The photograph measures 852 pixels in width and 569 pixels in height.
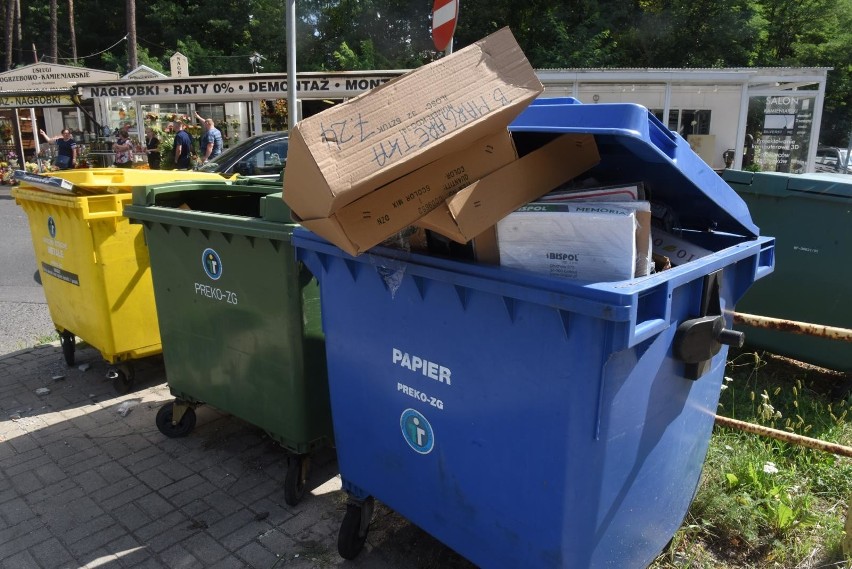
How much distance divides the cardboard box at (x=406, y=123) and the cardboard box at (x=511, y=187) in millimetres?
158

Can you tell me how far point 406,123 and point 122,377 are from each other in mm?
3570

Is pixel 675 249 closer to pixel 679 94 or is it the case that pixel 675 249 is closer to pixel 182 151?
pixel 182 151

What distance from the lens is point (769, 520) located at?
2.72 meters

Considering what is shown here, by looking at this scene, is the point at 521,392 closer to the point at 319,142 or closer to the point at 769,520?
the point at 319,142

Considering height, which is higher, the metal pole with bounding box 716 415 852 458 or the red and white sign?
the red and white sign

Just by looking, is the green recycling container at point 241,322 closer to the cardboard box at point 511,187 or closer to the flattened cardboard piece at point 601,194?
the cardboard box at point 511,187

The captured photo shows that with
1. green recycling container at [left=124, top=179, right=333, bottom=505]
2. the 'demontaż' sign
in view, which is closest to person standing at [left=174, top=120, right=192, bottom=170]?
the 'demontaż' sign

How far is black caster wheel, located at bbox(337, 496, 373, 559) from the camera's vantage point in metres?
2.66

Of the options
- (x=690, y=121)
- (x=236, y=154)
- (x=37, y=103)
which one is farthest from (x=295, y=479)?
(x=37, y=103)

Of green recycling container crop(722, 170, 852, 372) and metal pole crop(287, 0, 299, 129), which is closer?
green recycling container crop(722, 170, 852, 372)

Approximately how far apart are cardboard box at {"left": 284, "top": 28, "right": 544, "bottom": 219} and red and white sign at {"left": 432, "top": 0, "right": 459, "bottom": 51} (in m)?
3.00

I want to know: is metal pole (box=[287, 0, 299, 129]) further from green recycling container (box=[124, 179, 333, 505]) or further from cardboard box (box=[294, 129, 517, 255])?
cardboard box (box=[294, 129, 517, 255])

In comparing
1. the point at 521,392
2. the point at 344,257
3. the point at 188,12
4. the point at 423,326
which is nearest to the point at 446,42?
the point at 344,257

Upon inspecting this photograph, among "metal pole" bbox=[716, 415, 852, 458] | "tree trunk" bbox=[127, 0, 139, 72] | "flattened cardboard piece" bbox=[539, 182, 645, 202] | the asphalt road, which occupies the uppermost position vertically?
"tree trunk" bbox=[127, 0, 139, 72]
